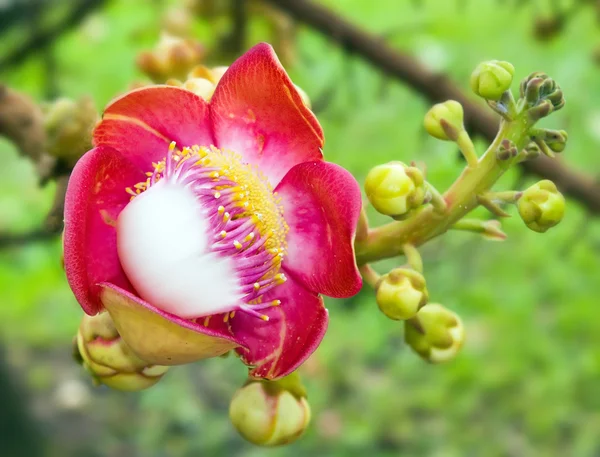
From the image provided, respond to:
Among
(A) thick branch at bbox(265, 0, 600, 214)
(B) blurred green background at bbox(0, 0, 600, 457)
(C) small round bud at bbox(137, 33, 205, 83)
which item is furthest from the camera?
(B) blurred green background at bbox(0, 0, 600, 457)

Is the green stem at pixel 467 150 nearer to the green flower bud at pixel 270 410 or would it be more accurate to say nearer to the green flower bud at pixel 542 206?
the green flower bud at pixel 542 206

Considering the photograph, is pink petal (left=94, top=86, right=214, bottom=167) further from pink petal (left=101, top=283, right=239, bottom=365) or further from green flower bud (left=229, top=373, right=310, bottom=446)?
green flower bud (left=229, top=373, right=310, bottom=446)

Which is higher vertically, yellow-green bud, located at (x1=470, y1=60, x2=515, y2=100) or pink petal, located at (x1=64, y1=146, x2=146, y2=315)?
yellow-green bud, located at (x1=470, y1=60, x2=515, y2=100)

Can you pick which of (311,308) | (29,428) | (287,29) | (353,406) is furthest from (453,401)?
(311,308)

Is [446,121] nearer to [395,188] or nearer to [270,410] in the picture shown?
[395,188]

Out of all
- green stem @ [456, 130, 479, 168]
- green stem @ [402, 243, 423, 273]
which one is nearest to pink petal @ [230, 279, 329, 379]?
green stem @ [402, 243, 423, 273]
